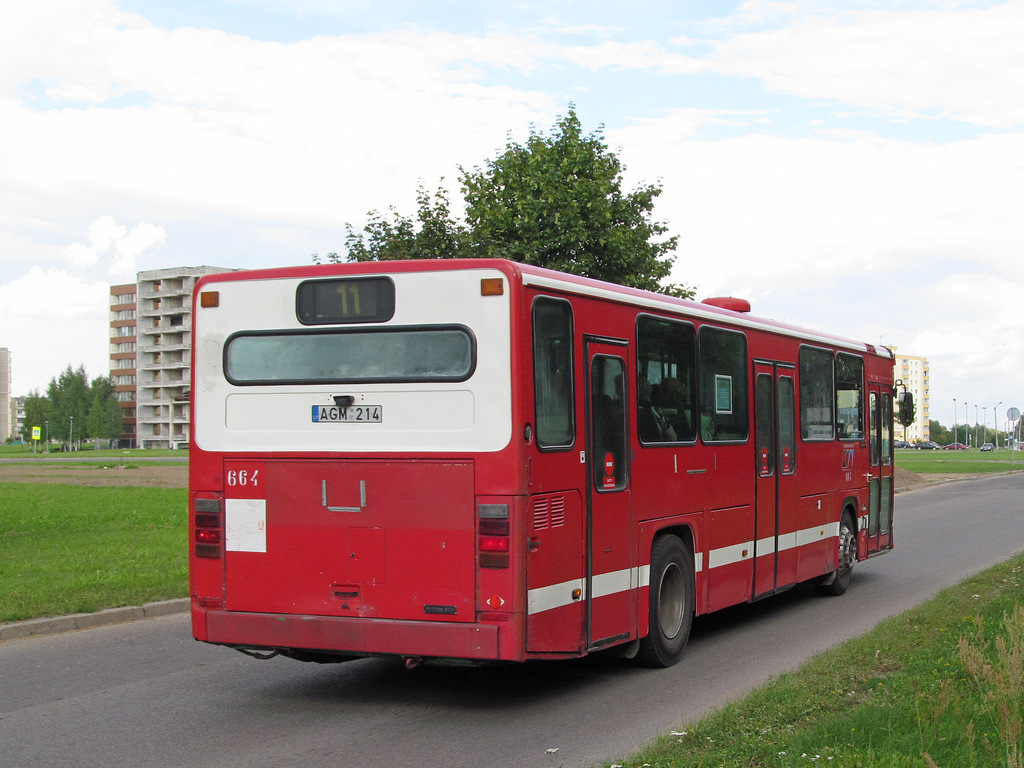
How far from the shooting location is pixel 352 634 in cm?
718

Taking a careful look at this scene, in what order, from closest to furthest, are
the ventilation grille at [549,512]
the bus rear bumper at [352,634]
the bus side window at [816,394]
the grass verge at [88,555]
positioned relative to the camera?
the bus rear bumper at [352,634], the ventilation grille at [549,512], the grass verge at [88,555], the bus side window at [816,394]

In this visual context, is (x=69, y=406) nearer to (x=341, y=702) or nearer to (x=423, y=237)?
(x=423, y=237)

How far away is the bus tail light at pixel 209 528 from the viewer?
766cm

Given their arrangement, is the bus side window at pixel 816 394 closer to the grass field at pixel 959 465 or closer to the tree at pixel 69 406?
the grass field at pixel 959 465

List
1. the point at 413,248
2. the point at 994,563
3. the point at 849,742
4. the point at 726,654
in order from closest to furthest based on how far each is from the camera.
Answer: the point at 849,742 → the point at 726,654 → the point at 994,563 → the point at 413,248

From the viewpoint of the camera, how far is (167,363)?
142750mm

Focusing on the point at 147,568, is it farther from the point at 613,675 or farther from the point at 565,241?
the point at 565,241

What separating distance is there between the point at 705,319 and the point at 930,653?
135 inches

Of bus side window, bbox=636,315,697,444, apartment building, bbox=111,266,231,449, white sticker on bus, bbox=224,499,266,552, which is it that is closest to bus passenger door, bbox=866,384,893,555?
bus side window, bbox=636,315,697,444

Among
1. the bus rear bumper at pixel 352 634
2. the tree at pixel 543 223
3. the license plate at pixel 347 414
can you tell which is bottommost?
the bus rear bumper at pixel 352 634

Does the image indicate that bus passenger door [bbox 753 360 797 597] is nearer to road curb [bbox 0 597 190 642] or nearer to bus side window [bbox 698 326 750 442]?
bus side window [bbox 698 326 750 442]

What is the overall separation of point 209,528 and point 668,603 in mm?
3752

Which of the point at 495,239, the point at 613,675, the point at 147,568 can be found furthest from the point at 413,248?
the point at 613,675

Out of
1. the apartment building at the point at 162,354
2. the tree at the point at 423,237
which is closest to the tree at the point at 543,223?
the tree at the point at 423,237
